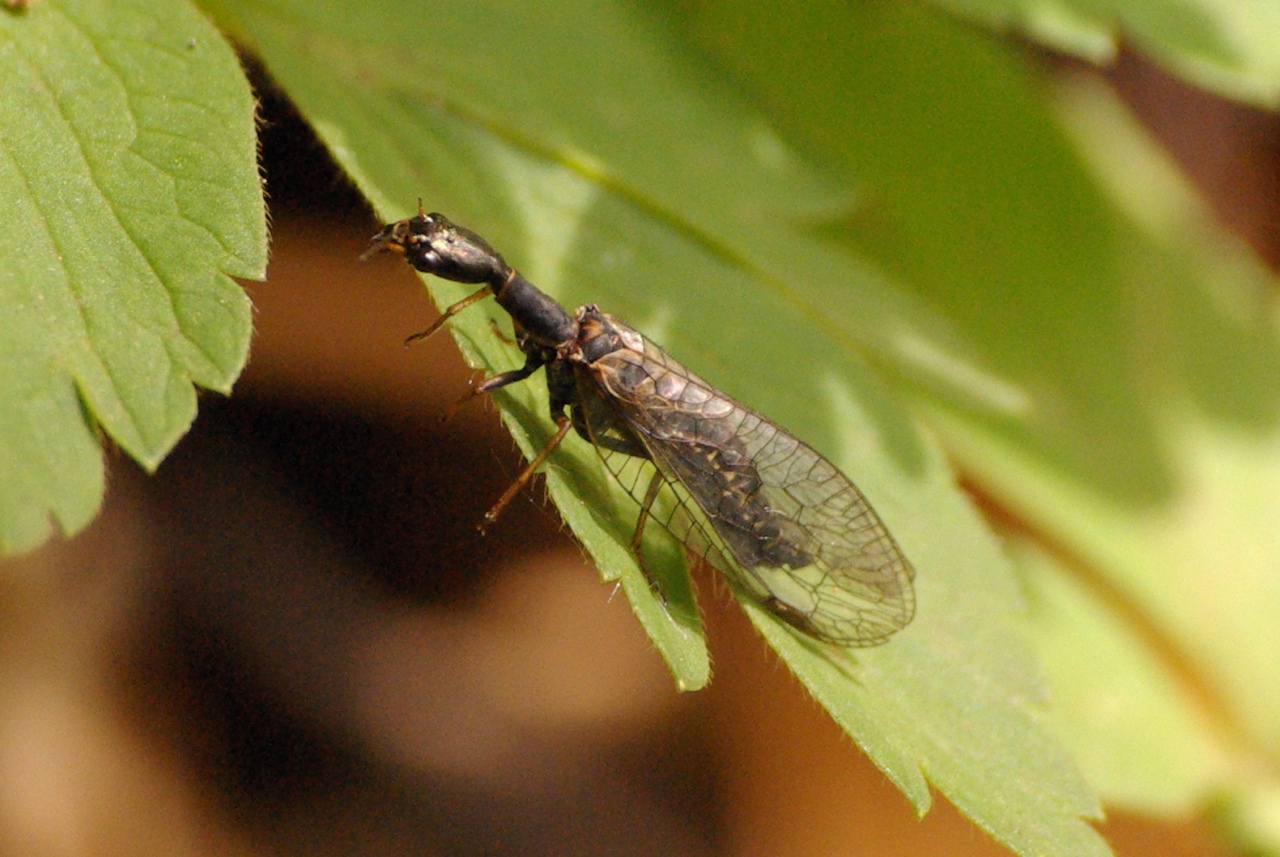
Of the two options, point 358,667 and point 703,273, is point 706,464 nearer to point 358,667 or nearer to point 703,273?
point 703,273

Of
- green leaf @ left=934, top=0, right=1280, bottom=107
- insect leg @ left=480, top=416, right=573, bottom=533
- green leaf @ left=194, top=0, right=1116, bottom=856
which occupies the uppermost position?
green leaf @ left=934, top=0, right=1280, bottom=107

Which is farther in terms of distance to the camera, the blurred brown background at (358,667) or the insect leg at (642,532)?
the blurred brown background at (358,667)

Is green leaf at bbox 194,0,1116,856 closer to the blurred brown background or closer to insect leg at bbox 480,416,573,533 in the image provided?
insect leg at bbox 480,416,573,533

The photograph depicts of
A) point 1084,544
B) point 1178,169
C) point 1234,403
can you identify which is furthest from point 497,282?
point 1178,169

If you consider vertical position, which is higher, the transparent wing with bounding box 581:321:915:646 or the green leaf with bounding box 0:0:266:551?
the green leaf with bounding box 0:0:266:551

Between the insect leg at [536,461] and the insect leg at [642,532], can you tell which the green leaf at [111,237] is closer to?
the insect leg at [536,461]

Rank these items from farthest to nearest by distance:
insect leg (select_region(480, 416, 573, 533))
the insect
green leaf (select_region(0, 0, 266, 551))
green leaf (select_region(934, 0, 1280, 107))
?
green leaf (select_region(934, 0, 1280, 107))
the insect
insect leg (select_region(480, 416, 573, 533))
green leaf (select_region(0, 0, 266, 551))

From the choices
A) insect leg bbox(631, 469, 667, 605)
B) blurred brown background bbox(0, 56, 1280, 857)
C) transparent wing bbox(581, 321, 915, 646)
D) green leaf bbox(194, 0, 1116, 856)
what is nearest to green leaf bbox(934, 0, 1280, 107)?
green leaf bbox(194, 0, 1116, 856)

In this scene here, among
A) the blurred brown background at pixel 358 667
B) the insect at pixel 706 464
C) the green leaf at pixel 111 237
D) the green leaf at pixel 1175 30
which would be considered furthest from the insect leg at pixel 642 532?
the green leaf at pixel 1175 30
